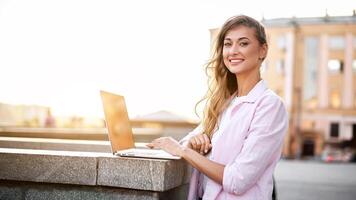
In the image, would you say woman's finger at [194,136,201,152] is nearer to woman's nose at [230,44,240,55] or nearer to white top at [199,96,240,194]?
white top at [199,96,240,194]

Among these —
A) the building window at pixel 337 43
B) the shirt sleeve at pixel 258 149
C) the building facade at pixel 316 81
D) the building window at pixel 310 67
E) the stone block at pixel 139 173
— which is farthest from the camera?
the building window at pixel 310 67

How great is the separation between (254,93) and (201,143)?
1.40ft

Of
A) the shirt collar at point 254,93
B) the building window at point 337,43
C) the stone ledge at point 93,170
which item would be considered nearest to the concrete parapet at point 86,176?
the stone ledge at point 93,170

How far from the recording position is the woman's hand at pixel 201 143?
2.58 m

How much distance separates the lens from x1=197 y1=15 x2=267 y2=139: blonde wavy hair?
2.55 m

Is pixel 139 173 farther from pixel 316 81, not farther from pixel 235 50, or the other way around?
pixel 316 81

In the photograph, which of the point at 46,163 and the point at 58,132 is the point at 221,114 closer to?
the point at 46,163

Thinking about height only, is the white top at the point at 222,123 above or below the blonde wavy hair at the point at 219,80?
below

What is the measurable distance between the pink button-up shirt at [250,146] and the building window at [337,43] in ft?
148

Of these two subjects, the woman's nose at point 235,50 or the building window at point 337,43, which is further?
the building window at point 337,43

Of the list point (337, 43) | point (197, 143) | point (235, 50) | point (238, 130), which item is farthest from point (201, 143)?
point (337, 43)

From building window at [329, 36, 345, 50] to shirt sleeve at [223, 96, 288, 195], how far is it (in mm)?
45392

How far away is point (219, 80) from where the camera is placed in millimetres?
2838

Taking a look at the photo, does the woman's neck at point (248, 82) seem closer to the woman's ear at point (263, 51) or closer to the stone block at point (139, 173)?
the woman's ear at point (263, 51)
